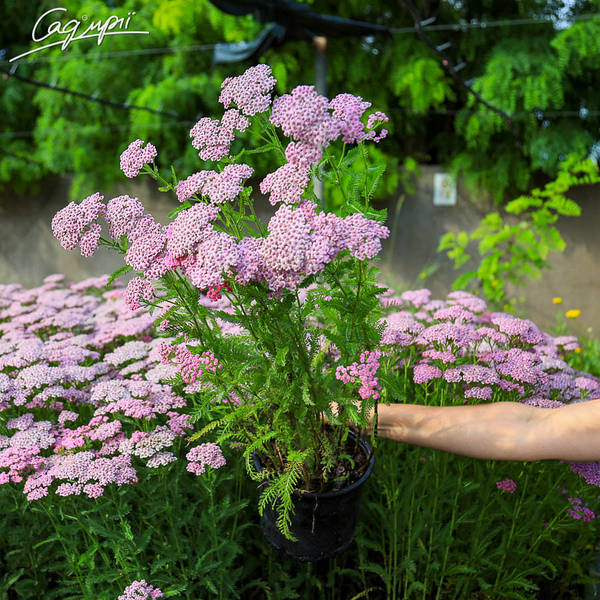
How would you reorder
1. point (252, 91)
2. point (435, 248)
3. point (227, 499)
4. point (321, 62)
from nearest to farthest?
point (252, 91)
point (227, 499)
point (321, 62)
point (435, 248)

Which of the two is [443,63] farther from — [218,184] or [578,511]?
[218,184]

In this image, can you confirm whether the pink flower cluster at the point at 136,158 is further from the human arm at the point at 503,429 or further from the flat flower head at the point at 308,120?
the human arm at the point at 503,429

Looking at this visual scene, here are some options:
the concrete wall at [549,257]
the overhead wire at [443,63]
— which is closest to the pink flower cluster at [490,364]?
the overhead wire at [443,63]

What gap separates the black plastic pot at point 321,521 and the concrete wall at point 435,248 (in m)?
3.63

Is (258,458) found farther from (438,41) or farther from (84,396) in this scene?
(438,41)

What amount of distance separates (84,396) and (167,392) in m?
0.29

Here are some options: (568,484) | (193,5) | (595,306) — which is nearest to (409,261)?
(595,306)

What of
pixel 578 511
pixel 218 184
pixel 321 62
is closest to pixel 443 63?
pixel 321 62

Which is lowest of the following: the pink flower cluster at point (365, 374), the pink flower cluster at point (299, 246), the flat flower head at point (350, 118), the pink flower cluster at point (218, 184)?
the pink flower cluster at point (365, 374)

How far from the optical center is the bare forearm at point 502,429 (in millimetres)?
1293

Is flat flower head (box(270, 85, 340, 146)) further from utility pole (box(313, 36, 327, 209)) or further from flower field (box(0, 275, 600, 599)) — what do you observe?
utility pole (box(313, 36, 327, 209))

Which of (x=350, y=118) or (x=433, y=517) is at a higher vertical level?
(x=350, y=118)

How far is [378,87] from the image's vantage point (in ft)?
18.0

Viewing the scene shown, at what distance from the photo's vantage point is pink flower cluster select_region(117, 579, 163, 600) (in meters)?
1.26
